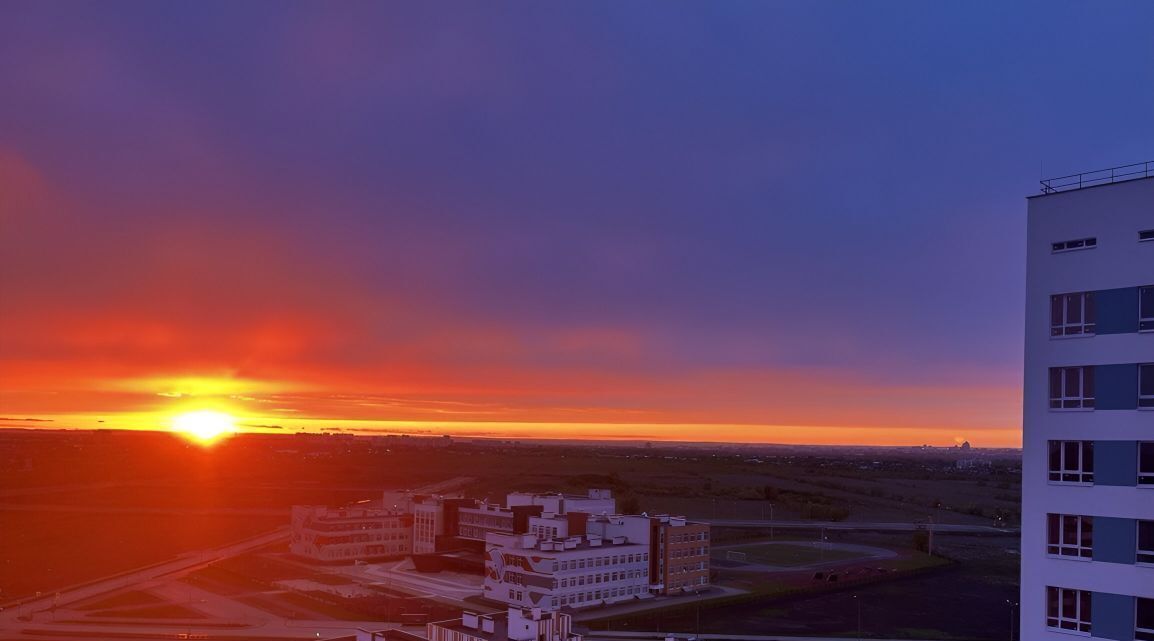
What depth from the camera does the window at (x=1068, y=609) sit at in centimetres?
1365

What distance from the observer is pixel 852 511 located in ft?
397

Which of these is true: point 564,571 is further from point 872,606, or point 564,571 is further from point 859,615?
point 872,606

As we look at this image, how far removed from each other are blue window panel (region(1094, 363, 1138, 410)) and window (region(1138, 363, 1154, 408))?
0.18 ft

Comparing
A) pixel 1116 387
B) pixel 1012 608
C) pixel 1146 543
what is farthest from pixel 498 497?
pixel 1116 387

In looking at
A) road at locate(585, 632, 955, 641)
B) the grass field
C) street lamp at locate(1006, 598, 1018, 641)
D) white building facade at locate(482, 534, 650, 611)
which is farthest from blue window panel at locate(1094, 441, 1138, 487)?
the grass field

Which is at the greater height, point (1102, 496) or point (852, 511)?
point (1102, 496)

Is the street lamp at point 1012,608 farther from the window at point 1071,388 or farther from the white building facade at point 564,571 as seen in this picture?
the window at point 1071,388

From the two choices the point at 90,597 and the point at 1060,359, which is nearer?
the point at 1060,359

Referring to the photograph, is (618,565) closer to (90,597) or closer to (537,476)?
(90,597)

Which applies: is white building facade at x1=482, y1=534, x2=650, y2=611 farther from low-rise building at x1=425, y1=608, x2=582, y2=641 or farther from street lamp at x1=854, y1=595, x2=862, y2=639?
low-rise building at x1=425, y1=608, x2=582, y2=641

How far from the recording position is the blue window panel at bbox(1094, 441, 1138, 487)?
13102 millimetres

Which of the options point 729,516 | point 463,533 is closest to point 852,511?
point 729,516

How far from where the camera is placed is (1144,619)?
1302 cm

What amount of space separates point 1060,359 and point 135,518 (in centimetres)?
10502
